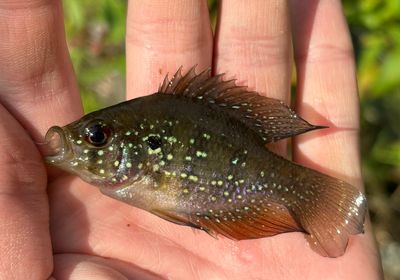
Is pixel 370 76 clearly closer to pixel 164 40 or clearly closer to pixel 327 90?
pixel 327 90

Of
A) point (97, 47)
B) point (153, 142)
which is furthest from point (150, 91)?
point (97, 47)

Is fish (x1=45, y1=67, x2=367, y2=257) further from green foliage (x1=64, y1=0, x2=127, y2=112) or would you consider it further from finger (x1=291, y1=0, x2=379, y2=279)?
green foliage (x1=64, y1=0, x2=127, y2=112)

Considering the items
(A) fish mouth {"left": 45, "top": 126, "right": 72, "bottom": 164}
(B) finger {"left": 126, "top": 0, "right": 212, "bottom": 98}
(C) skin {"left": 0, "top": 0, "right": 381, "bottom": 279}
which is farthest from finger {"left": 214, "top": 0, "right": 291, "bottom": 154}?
(A) fish mouth {"left": 45, "top": 126, "right": 72, "bottom": 164}

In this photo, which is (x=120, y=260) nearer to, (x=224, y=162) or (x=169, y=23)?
(x=224, y=162)

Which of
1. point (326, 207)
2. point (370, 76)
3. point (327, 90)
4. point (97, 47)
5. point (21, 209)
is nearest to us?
point (21, 209)

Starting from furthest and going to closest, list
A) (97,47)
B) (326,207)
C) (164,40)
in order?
(97,47) < (164,40) < (326,207)

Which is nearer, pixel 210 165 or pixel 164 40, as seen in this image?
pixel 210 165

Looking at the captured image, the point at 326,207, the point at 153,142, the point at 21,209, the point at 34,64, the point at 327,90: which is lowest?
the point at 326,207
